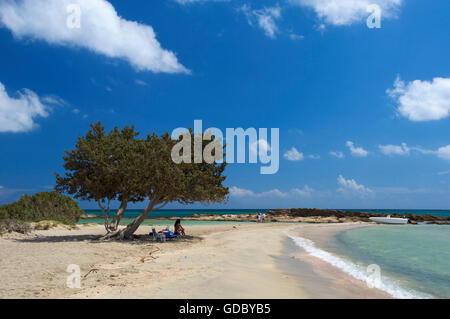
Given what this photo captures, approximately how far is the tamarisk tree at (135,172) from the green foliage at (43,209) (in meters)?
12.6

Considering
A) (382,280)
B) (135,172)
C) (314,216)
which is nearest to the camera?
(382,280)

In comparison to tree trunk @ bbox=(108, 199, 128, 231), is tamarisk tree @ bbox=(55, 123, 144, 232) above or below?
above

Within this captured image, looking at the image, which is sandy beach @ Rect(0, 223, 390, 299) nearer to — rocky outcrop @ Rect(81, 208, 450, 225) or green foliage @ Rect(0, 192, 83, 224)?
green foliage @ Rect(0, 192, 83, 224)

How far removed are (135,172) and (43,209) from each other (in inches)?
734

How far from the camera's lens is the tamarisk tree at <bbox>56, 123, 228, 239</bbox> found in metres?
16.3

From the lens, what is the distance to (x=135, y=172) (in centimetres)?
1619

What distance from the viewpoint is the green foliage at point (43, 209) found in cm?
2612

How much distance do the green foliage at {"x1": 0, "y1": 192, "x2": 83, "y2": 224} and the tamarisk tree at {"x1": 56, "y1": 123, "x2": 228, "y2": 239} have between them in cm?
1262

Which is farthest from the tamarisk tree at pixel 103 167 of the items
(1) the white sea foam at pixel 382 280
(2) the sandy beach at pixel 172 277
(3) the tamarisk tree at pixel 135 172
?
(1) the white sea foam at pixel 382 280

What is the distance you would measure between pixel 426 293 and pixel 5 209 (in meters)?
30.6

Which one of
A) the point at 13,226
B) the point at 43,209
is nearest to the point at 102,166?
the point at 13,226

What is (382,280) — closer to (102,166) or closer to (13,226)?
(102,166)

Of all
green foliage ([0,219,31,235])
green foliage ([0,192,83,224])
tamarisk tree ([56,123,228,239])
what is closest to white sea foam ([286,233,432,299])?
tamarisk tree ([56,123,228,239])

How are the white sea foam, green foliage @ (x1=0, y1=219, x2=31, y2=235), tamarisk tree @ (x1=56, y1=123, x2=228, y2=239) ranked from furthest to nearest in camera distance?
green foliage @ (x1=0, y1=219, x2=31, y2=235) → tamarisk tree @ (x1=56, y1=123, x2=228, y2=239) → the white sea foam
